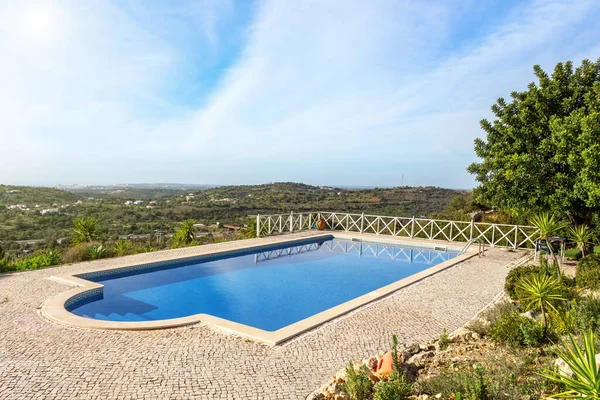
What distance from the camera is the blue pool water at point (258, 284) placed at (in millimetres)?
7195

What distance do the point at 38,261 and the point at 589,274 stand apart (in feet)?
37.8

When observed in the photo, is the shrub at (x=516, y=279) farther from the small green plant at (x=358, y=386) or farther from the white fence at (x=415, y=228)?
the white fence at (x=415, y=228)

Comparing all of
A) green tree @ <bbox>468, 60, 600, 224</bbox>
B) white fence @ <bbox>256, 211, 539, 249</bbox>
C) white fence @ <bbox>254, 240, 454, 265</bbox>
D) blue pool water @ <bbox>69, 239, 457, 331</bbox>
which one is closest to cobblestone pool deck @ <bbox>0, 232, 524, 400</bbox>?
blue pool water @ <bbox>69, 239, 457, 331</bbox>

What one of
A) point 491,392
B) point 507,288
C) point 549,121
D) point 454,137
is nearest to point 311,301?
point 507,288

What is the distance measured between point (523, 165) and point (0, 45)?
42.9 ft

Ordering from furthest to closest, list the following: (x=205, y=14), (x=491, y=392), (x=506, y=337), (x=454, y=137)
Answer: (x=454, y=137) → (x=205, y=14) → (x=506, y=337) → (x=491, y=392)

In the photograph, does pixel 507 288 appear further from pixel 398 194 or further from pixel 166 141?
pixel 398 194

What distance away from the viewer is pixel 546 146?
8.76m

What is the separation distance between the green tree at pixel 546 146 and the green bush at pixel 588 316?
3.91m

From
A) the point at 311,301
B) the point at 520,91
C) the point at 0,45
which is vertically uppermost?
the point at 0,45

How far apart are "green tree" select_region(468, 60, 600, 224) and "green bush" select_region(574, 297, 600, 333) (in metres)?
3.91

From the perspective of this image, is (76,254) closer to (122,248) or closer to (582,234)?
(122,248)

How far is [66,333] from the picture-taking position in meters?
5.07

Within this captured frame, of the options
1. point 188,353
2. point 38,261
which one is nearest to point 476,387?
point 188,353
